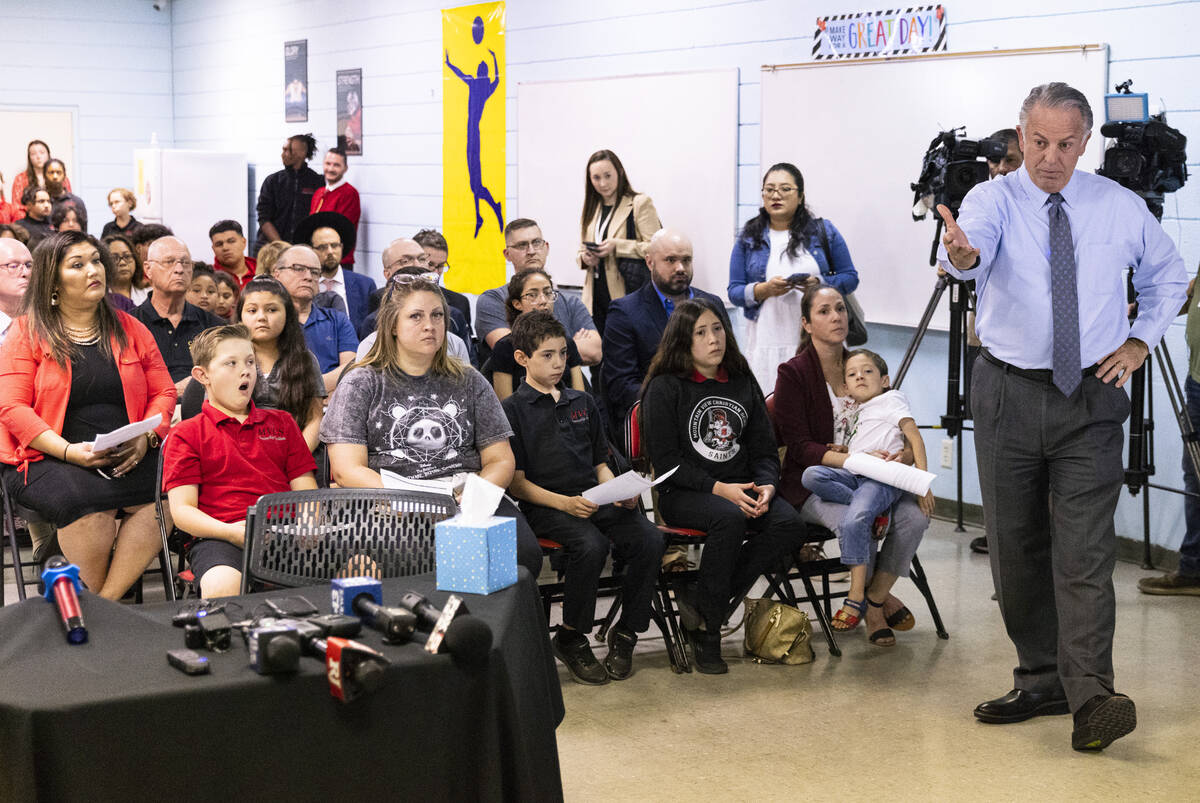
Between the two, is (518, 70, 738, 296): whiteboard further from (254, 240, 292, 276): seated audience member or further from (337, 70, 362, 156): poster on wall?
(254, 240, 292, 276): seated audience member

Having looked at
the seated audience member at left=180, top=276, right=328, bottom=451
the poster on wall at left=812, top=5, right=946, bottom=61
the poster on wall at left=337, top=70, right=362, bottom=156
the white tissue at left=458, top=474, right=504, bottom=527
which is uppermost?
the poster on wall at left=337, top=70, right=362, bottom=156

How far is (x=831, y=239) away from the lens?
5375 mm

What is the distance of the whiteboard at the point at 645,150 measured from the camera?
21.5ft

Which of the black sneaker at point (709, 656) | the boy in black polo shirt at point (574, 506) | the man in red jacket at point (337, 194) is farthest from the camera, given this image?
the man in red jacket at point (337, 194)

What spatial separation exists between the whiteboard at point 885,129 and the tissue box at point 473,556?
12.1 feet

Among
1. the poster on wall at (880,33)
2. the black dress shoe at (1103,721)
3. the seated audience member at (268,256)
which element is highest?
the poster on wall at (880,33)

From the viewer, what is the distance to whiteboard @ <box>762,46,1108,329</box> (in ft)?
17.3

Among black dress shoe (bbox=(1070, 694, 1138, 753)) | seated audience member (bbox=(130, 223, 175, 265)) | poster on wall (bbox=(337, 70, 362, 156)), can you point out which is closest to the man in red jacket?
poster on wall (bbox=(337, 70, 362, 156))

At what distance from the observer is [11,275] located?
14.5ft

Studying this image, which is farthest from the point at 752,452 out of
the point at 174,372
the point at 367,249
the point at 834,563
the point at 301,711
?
the point at 367,249

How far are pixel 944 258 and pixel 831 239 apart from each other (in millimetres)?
2252

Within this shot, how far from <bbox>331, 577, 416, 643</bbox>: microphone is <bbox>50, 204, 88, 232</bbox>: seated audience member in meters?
7.41

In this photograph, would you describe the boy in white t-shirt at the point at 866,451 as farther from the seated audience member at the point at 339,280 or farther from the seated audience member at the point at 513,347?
the seated audience member at the point at 339,280

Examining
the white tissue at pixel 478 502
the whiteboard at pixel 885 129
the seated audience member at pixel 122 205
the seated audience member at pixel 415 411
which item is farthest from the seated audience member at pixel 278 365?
the seated audience member at pixel 122 205
